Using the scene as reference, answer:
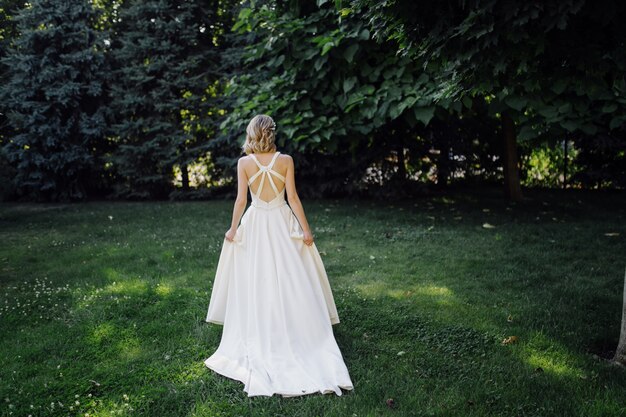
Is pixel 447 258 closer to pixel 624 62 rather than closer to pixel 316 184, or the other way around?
pixel 624 62

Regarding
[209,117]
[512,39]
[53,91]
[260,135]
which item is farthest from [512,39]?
[53,91]

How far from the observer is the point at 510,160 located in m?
11.4

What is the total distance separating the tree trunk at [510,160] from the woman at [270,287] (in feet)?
27.3

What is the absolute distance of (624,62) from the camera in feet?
10.5

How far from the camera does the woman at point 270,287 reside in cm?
406

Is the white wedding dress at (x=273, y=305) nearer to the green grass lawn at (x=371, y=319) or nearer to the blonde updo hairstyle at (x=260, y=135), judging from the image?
the blonde updo hairstyle at (x=260, y=135)

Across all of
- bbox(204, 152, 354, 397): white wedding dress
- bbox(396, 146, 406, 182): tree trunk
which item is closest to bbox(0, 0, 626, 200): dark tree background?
bbox(396, 146, 406, 182): tree trunk

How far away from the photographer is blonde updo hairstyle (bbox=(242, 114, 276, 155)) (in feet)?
14.0

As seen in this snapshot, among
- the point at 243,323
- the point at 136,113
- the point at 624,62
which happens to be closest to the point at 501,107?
the point at 624,62

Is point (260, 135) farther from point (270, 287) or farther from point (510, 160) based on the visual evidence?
point (510, 160)

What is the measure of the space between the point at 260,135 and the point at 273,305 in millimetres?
1497

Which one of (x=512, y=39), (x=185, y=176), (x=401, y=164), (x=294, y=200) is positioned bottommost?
(x=294, y=200)

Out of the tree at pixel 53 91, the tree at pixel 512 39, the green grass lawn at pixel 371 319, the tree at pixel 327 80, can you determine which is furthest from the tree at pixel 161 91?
the tree at pixel 512 39

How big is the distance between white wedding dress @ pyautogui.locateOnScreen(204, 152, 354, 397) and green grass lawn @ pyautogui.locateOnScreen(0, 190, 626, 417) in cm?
23
